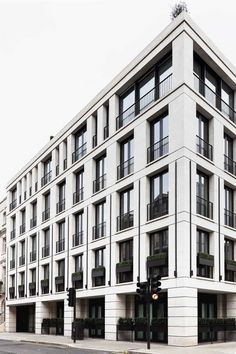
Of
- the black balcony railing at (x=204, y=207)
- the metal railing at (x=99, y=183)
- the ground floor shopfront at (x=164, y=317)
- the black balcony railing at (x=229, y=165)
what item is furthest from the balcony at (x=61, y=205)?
the black balcony railing at (x=204, y=207)

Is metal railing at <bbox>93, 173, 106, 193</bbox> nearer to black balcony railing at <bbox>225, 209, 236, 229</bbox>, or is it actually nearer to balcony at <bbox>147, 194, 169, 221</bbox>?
balcony at <bbox>147, 194, 169, 221</bbox>

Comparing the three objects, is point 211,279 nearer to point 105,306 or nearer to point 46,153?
point 105,306

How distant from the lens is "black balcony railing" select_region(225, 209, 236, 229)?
98.6 feet

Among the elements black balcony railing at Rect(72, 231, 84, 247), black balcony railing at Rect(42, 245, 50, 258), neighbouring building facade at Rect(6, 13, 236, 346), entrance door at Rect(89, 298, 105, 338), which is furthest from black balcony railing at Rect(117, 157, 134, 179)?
black balcony railing at Rect(42, 245, 50, 258)

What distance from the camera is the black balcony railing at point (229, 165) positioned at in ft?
100

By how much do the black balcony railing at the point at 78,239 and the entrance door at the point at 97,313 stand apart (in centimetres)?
389

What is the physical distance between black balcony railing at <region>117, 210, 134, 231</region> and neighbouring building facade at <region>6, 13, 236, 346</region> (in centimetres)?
6

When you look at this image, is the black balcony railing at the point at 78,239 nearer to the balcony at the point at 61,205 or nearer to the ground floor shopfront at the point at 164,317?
the balcony at the point at 61,205

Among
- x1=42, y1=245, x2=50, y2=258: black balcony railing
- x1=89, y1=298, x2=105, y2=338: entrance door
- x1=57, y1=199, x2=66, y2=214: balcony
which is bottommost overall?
x1=89, y1=298, x2=105, y2=338: entrance door

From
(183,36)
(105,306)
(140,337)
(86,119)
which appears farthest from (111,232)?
(183,36)

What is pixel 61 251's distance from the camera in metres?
39.6

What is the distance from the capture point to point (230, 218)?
30422 mm

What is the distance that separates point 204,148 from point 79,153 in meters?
12.1

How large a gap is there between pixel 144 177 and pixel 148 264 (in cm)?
469
